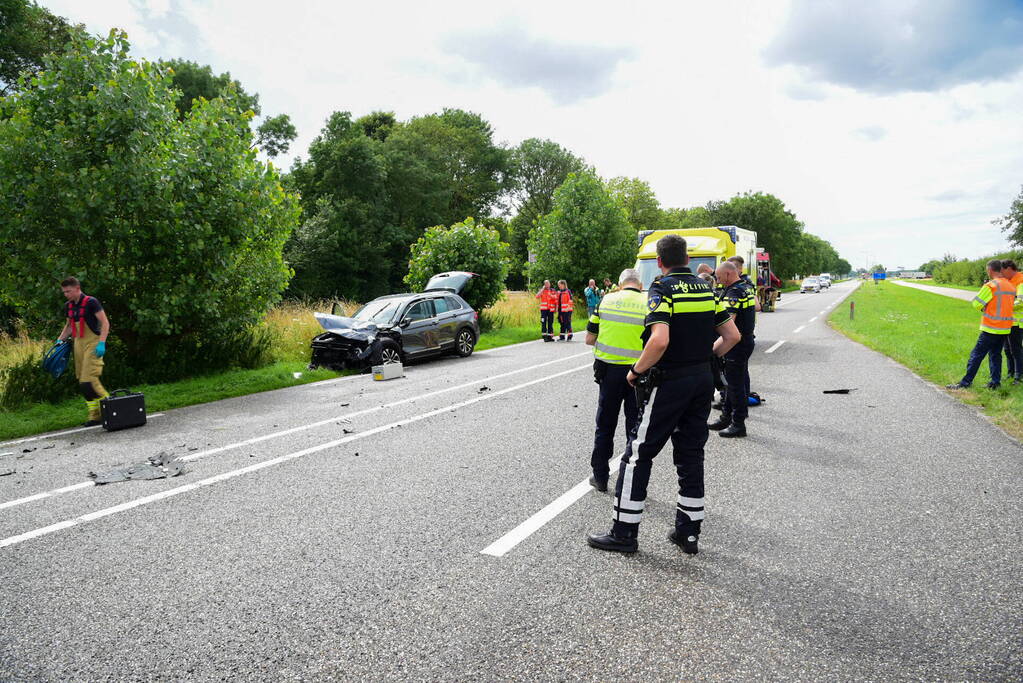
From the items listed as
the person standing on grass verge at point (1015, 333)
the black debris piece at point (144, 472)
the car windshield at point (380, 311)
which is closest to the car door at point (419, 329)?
the car windshield at point (380, 311)

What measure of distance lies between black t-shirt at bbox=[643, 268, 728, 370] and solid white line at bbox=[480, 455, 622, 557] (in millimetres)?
1402

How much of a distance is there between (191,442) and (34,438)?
2264 millimetres

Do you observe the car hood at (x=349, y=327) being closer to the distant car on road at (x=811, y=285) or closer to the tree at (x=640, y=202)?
the tree at (x=640, y=202)

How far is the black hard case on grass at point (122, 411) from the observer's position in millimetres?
7855

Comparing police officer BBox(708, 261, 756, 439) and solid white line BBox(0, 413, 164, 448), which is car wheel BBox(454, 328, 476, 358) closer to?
solid white line BBox(0, 413, 164, 448)

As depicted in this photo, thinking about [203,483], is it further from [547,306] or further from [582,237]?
[582,237]

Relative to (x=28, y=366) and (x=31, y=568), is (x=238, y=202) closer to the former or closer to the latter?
(x=28, y=366)

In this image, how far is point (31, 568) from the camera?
386 cm

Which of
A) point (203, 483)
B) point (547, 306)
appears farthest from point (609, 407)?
point (547, 306)

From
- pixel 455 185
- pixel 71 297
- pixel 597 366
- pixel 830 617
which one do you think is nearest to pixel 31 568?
pixel 597 366

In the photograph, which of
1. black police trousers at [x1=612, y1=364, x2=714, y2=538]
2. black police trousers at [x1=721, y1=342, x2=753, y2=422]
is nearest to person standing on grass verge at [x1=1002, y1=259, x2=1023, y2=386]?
black police trousers at [x1=721, y1=342, x2=753, y2=422]

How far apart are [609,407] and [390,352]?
29.4ft

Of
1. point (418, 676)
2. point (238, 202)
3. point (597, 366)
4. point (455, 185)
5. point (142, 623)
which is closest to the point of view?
point (418, 676)

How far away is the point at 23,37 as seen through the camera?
71.8 feet
